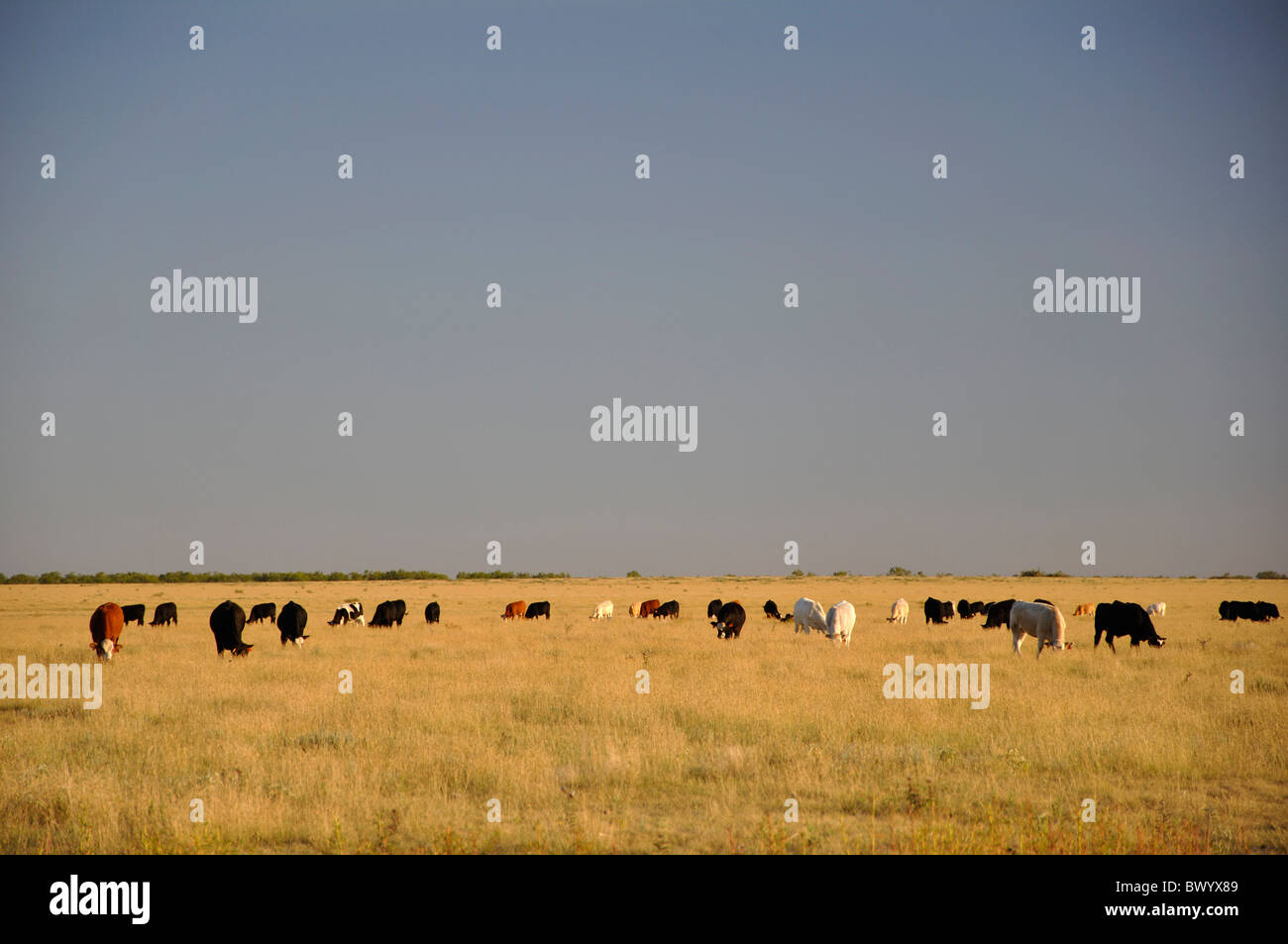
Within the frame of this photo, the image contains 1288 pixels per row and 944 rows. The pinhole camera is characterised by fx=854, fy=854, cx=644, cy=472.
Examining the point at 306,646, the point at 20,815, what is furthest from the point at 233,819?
the point at 306,646

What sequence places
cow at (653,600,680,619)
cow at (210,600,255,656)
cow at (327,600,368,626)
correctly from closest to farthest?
cow at (210,600,255,656) → cow at (327,600,368,626) → cow at (653,600,680,619)

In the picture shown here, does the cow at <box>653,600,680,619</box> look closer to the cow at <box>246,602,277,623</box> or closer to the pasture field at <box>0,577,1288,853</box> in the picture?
the cow at <box>246,602,277,623</box>

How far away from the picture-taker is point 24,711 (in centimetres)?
1421

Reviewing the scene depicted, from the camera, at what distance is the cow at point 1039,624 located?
21.4m

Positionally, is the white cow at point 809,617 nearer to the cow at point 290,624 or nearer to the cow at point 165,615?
the cow at point 290,624

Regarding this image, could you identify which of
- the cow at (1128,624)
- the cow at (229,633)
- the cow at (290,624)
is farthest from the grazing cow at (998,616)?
the cow at (229,633)

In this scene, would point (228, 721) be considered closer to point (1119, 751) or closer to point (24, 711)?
point (24, 711)

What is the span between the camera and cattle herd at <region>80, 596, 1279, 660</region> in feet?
71.3

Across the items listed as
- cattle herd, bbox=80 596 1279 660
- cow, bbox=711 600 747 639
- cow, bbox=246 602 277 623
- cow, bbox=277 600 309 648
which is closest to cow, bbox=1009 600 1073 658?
cattle herd, bbox=80 596 1279 660

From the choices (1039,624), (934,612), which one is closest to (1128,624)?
(1039,624)

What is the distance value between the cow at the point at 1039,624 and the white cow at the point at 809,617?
622cm

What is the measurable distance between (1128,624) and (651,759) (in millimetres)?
17130

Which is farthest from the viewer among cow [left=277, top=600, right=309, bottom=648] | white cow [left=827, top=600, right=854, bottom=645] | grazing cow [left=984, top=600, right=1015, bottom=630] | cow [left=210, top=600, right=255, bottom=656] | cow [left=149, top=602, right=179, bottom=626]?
cow [left=149, top=602, right=179, bottom=626]
